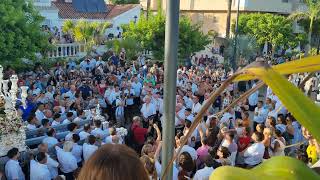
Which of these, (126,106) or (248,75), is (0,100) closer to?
(126,106)

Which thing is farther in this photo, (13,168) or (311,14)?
(311,14)

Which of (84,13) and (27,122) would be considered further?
(84,13)

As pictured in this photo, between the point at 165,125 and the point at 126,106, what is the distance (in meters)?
10.6

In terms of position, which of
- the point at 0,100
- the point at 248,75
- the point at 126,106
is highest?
the point at 248,75

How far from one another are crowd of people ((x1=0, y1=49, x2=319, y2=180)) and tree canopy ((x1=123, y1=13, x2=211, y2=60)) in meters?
8.00

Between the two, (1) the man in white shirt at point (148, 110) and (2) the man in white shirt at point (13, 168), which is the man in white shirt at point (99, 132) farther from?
(1) the man in white shirt at point (148, 110)

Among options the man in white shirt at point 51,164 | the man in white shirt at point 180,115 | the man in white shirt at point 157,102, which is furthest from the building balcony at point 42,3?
the man in white shirt at point 51,164

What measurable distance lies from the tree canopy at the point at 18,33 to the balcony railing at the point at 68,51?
3.50 meters

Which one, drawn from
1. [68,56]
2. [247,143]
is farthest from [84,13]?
[247,143]

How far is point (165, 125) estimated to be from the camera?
1.90 metres

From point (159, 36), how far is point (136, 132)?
15.1 metres

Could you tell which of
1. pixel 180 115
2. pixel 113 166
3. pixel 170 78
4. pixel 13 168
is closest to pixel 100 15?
pixel 180 115

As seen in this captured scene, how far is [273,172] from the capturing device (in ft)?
1.78

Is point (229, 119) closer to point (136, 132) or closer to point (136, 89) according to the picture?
point (136, 132)
